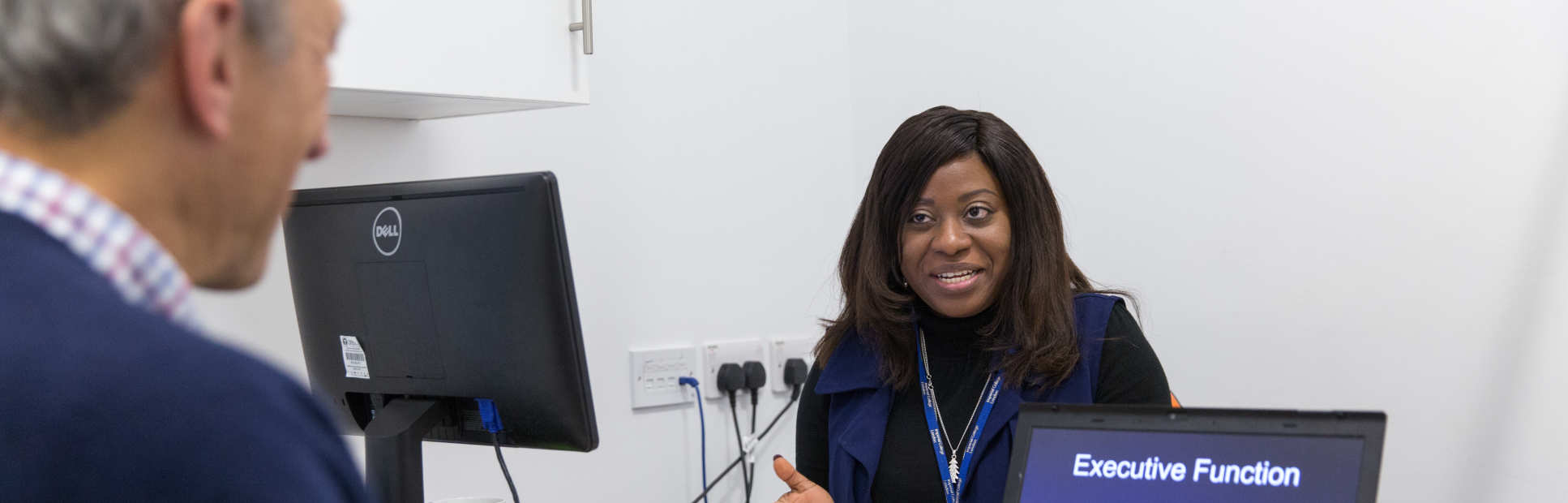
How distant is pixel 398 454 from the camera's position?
4.77ft

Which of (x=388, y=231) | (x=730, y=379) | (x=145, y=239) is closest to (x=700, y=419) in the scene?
(x=730, y=379)

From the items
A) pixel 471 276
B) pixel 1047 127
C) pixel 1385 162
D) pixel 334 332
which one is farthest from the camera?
pixel 1047 127

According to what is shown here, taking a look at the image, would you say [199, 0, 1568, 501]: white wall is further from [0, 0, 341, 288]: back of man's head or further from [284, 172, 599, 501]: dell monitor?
[0, 0, 341, 288]: back of man's head

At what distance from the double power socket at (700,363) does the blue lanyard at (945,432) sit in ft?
2.56

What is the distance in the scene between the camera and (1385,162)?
190 cm

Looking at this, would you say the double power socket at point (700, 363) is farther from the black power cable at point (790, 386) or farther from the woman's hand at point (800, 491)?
the woman's hand at point (800, 491)

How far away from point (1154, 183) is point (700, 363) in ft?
2.95

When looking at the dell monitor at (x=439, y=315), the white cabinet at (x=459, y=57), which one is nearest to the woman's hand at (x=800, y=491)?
the dell monitor at (x=439, y=315)

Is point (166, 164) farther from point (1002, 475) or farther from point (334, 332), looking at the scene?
point (1002, 475)

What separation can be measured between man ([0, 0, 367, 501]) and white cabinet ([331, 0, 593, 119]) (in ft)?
3.54

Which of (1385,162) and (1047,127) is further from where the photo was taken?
(1047,127)

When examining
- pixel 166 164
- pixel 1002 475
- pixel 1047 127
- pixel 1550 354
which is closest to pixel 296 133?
pixel 166 164

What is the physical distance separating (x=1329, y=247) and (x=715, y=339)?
1121mm

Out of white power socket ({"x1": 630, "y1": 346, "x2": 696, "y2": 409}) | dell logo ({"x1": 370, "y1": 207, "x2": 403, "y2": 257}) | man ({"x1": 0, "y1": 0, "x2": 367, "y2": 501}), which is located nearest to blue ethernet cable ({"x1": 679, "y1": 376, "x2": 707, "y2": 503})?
white power socket ({"x1": 630, "y1": 346, "x2": 696, "y2": 409})
